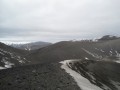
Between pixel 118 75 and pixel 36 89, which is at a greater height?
pixel 36 89

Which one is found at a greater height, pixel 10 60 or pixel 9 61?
pixel 10 60

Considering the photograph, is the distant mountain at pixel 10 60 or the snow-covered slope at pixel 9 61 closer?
the snow-covered slope at pixel 9 61

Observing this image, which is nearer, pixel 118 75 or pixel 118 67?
pixel 118 75

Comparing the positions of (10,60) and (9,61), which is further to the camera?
(10,60)

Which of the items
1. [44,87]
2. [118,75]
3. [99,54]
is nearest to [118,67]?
[118,75]

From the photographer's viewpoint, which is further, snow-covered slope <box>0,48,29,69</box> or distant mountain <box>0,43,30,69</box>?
distant mountain <box>0,43,30,69</box>

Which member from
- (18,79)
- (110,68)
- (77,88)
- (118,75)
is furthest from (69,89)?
(110,68)

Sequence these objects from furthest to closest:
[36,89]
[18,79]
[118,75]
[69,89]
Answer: [118,75] < [18,79] < [69,89] < [36,89]

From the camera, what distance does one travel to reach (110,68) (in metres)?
68.9

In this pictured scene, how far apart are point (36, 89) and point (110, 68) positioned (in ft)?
156

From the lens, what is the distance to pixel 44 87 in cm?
→ 2636

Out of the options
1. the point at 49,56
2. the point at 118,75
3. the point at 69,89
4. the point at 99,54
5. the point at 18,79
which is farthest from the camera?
the point at 99,54

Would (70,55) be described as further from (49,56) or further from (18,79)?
(18,79)

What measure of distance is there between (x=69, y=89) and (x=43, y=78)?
18.3 feet
